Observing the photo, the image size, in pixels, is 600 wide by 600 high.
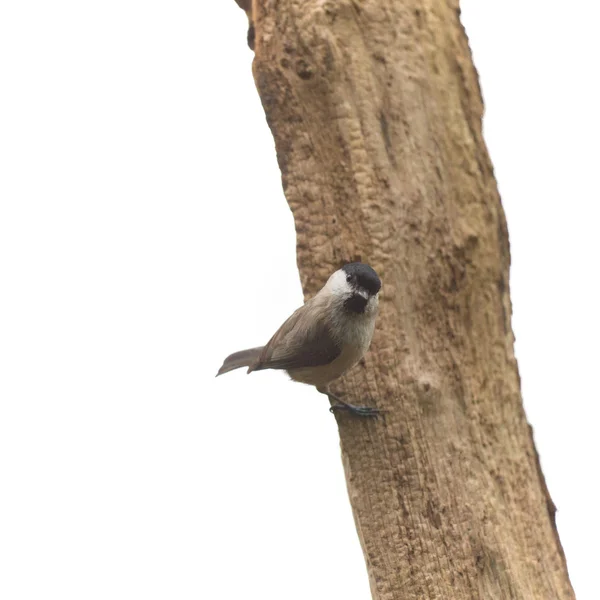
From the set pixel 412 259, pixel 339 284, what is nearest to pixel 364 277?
pixel 339 284

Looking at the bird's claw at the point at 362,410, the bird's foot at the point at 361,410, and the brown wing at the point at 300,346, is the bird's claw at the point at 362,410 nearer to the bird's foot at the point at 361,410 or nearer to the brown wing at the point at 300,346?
the bird's foot at the point at 361,410

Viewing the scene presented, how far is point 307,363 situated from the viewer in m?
3.12

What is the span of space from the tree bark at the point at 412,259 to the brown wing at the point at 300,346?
0.18 meters

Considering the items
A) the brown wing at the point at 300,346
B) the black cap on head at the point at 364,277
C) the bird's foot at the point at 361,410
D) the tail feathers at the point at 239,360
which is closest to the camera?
the black cap on head at the point at 364,277

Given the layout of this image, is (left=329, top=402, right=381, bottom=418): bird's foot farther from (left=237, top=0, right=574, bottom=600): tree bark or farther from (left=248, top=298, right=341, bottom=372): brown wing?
(left=248, top=298, right=341, bottom=372): brown wing

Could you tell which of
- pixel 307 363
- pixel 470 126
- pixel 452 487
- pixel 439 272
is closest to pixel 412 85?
pixel 470 126

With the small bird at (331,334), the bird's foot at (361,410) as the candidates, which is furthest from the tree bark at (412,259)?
the small bird at (331,334)

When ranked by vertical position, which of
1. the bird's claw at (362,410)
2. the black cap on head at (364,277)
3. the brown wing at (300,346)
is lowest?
the bird's claw at (362,410)

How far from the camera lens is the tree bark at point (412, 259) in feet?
10.2

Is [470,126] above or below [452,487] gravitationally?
above

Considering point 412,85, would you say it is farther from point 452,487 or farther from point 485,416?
point 452,487

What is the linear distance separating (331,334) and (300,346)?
134 millimetres

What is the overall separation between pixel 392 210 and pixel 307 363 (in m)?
0.55

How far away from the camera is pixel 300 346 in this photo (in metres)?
3.10
